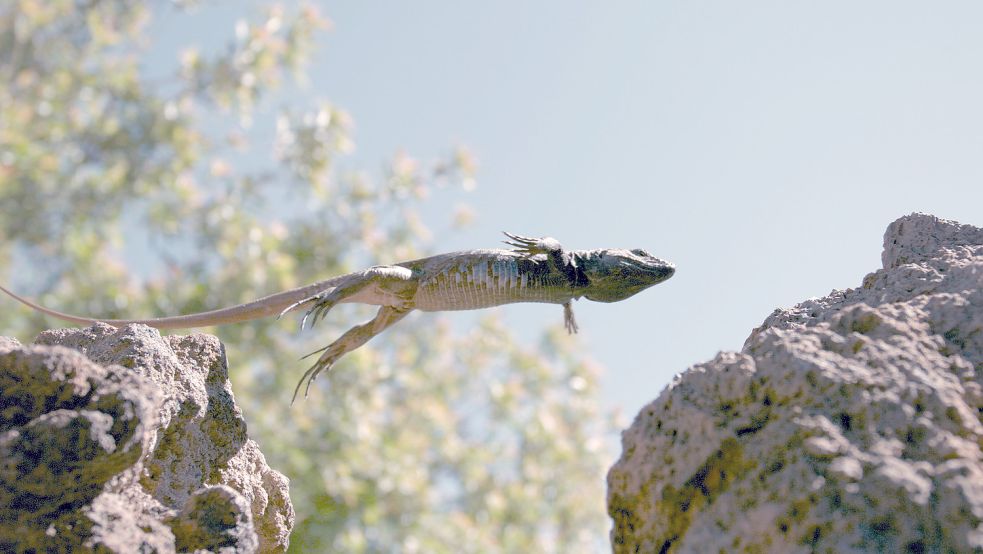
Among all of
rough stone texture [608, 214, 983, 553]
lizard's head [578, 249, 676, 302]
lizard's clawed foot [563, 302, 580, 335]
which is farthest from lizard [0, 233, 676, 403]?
rough stone texture [608, 214, 983, 553]

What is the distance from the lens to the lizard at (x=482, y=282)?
180 inches

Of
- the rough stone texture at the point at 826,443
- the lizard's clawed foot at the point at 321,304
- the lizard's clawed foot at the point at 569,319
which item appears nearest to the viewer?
the rough stone texture at the point at 826,443

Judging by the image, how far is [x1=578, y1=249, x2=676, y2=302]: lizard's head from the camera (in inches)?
181

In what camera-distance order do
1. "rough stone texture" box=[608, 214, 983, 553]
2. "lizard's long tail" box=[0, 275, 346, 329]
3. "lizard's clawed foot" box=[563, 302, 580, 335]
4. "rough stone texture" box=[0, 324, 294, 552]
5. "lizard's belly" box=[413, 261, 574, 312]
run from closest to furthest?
"rough stone texture" box=[608, 214, 983, 553], "rough stone texture" box=[0, 324, 294, 552], "lizard's belly" box=[413, 261, 574, 312], "lizard's long tail" box=[0, 275, 346, 329], "lizard's clawed foot" box=[563, 302, 580, 335]

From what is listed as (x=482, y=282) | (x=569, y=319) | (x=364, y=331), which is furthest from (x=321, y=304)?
(x=569, y=319)

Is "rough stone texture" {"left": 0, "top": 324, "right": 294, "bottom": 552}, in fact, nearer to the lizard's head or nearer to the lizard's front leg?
the lizard's front leg

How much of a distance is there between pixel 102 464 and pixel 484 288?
2266 mm

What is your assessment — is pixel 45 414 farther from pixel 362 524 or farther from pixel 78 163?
pixel 78 163

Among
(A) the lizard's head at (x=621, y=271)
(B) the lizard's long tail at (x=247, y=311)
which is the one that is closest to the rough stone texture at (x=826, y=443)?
(A) the lizard's head at (x=621, y=271)

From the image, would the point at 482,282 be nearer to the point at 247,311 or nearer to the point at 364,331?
the point at 364,331

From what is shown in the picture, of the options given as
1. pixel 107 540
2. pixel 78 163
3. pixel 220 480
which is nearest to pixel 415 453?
pixel 78 163

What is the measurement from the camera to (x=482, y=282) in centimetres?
457

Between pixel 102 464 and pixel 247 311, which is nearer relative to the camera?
pixel 102 464

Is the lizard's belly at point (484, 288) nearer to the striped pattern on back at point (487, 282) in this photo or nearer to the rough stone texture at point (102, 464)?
the striped pattern on back at point (487, 282)
